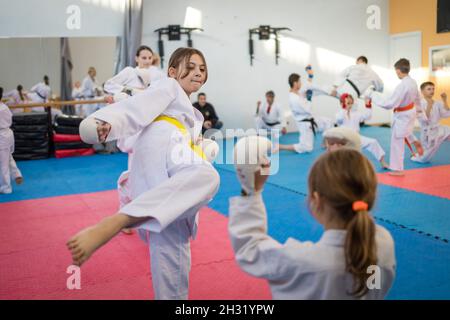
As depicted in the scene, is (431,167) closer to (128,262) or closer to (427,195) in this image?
(427,195)

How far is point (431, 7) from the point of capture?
10602mm

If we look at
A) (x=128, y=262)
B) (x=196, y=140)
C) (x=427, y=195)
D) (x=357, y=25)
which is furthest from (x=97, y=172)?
(x=357, y=25)

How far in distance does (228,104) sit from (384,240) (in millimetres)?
9503

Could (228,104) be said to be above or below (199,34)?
below

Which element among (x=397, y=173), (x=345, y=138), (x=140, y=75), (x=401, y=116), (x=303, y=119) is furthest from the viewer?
(x=303, y=119)

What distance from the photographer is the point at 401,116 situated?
20.3ft

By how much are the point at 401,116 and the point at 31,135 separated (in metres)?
6.27

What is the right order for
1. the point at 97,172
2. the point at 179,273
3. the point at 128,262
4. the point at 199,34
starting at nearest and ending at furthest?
1. the point at 179,273
2. the point at 128,262
3. the point at 97,172
4. the point at 199,34

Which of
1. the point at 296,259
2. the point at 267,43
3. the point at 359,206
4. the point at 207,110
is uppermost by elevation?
the point at 267,43

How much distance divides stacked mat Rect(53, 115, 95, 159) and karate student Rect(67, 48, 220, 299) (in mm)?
7109

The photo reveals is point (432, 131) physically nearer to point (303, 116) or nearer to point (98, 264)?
point (303, 116)

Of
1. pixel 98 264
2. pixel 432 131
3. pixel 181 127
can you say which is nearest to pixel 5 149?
pixel 98 264

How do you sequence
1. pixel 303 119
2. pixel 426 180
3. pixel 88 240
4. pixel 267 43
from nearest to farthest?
pixel 88 240
pixel 426 180
pixel 303 119
pixel 267 43

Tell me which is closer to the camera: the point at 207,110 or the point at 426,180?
the point at 426,180
